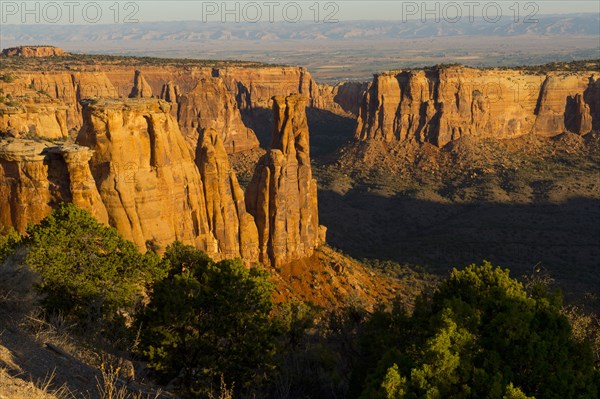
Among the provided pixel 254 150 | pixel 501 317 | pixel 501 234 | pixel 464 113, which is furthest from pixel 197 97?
pixel 501 317

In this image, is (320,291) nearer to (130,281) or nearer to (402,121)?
(130,281)

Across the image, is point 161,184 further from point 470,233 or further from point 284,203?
point 470,233

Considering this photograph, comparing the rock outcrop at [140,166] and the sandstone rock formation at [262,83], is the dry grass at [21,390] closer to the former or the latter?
the rock outcrop at [140,166]

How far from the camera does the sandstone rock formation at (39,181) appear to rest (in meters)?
29.4

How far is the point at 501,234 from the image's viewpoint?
7794cm

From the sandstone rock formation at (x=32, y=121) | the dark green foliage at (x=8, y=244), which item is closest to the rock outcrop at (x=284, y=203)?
the sandstone rock formation at (x=32, y=121)

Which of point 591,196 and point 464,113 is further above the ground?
point 464,113

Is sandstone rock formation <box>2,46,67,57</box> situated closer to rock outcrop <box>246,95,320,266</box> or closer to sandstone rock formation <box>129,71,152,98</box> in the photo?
sandstone rock formation <box>129,71,152,98</box>

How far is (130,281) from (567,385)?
14.9 meters

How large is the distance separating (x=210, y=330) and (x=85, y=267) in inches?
210

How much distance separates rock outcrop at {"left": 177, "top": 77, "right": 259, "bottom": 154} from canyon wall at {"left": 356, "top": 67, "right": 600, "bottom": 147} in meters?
22.7

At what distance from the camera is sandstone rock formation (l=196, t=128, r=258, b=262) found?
44.7m

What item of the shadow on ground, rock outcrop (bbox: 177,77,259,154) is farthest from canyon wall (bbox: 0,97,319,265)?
rock outcrop (bbox: 177,77,259,154)

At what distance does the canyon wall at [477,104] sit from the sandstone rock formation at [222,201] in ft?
222
